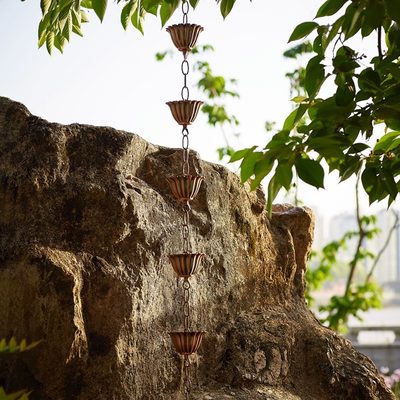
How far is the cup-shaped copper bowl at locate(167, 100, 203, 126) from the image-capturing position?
263 cm

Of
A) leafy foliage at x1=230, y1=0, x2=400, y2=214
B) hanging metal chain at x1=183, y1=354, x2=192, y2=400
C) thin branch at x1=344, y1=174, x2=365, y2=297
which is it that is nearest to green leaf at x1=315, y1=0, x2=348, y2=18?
leafy foliage at x1=230, y1=0, x2=400, y2=214

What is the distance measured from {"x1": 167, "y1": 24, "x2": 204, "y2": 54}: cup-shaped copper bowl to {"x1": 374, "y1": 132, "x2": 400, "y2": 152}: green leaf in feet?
2.58

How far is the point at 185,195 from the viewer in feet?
8.37

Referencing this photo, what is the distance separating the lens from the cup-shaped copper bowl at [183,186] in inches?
99.9

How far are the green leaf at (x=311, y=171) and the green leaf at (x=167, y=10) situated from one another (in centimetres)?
50

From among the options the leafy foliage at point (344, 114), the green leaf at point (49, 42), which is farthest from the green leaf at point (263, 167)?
the green leaf at point (49, 42)

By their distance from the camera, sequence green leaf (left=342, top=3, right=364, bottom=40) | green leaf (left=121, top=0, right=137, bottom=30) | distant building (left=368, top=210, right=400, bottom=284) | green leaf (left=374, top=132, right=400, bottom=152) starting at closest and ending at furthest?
green leaf (left=342, top=3, right=364, bottom=40) < green leaf (left=374, top=132, right=400, bottom=152) < green leaf (left=121, top=0, right=137, bottom=30) < distant building (left=368, top=210, right=400, bottom=284)

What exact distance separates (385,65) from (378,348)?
5.51m

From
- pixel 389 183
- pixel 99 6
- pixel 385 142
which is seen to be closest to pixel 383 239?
pixel 385 142

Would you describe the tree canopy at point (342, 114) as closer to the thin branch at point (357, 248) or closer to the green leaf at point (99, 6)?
the green leaf at point (99, 6)

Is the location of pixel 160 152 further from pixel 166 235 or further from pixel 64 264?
pixel 64 264

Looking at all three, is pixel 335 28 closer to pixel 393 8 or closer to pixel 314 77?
pixel 314 77

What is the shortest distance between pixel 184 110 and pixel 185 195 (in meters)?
0.29

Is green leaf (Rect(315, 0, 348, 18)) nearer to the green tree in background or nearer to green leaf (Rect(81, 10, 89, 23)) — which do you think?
the green tree in background
